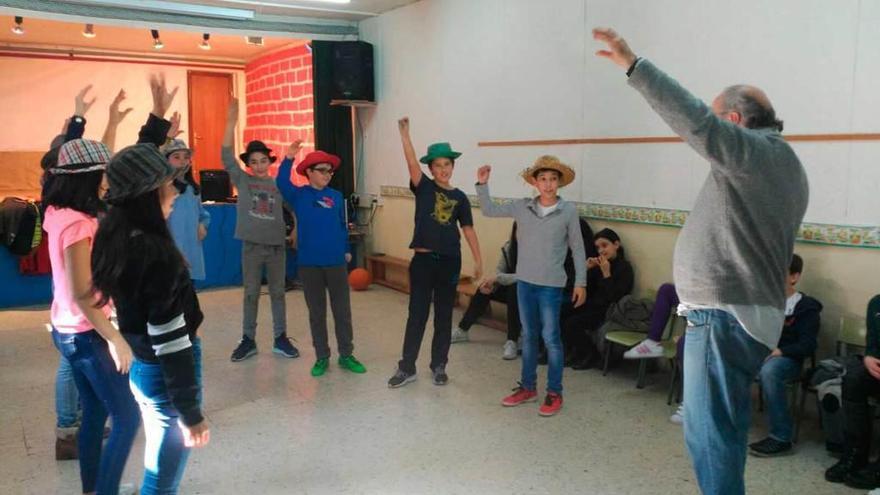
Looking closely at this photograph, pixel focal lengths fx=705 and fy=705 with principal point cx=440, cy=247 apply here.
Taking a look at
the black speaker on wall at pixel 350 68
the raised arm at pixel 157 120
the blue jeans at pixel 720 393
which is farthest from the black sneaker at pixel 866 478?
the black speaker on wall at pixel 350 68

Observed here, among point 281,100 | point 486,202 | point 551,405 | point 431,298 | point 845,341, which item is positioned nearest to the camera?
point 845,341

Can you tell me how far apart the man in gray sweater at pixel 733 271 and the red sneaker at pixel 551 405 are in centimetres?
171

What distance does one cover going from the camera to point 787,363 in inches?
132

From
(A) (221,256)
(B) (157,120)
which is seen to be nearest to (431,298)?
(B) (157,120)

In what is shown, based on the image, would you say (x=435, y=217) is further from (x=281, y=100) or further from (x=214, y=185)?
(x=281, y=100)

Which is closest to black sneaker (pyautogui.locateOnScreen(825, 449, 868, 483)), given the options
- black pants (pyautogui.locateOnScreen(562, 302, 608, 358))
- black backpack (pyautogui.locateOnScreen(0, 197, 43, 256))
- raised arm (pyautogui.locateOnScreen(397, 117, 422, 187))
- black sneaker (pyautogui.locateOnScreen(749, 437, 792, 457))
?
black sneaker (pyautogui.locateOnScreen(749, 437, 792, 457))

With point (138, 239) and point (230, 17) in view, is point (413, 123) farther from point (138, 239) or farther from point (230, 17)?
point (138, 239)

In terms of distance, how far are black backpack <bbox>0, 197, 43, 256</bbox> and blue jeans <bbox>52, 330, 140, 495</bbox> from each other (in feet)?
14.6

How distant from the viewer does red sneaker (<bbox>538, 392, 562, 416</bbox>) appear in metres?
3.72

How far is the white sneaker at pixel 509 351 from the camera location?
4.82m

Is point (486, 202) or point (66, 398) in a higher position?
point (486, 202)

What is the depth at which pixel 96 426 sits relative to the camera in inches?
97.3

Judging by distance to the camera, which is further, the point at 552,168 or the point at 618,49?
the point at 552,168

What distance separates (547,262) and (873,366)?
4.90 ft
